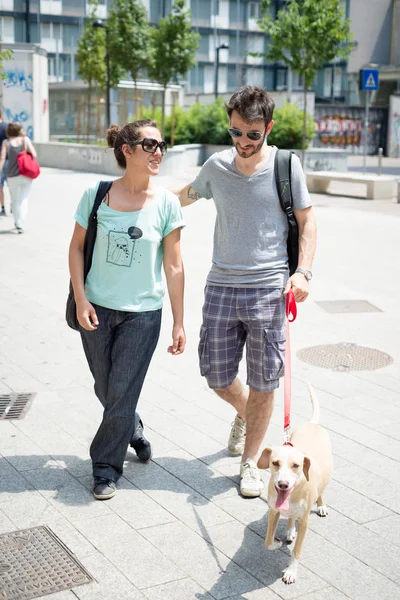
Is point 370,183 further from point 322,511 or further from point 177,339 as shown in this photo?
point 322,511

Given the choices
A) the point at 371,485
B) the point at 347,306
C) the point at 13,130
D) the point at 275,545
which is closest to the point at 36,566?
the point at 275,545

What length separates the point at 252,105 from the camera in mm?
3930

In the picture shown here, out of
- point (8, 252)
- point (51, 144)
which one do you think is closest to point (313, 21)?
point (51, 144)

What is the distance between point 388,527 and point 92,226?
2032 millimetres

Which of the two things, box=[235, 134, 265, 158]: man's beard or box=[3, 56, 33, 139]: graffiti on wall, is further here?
box=[3, 56, 33, 139]: graffiti on wall

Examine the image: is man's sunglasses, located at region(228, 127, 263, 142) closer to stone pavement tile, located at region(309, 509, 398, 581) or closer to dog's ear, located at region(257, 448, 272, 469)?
dog's ear, located at region(257, 448, 272, 469)

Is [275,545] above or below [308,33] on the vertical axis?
below

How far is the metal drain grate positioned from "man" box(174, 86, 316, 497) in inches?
65.7

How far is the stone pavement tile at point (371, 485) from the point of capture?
4168 mm

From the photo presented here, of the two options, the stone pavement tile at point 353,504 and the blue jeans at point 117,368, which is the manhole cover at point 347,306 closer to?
the stone pavement tile at point 353,504

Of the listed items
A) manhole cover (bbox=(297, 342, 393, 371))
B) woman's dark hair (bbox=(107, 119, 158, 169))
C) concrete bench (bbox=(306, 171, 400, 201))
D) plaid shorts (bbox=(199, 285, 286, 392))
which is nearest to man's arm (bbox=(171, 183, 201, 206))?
woman's dark hair (bbox=(107, 119, 158, 169))

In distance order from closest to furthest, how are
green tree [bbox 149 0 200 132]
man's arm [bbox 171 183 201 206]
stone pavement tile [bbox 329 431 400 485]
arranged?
man's arm [bbox 171 183 201 206] < stone pavement tile [bbox 329 431 400 485] < green tree [bbox 149 0 200 132]

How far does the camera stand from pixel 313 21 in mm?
24594

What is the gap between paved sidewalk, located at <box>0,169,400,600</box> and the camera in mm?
3428
